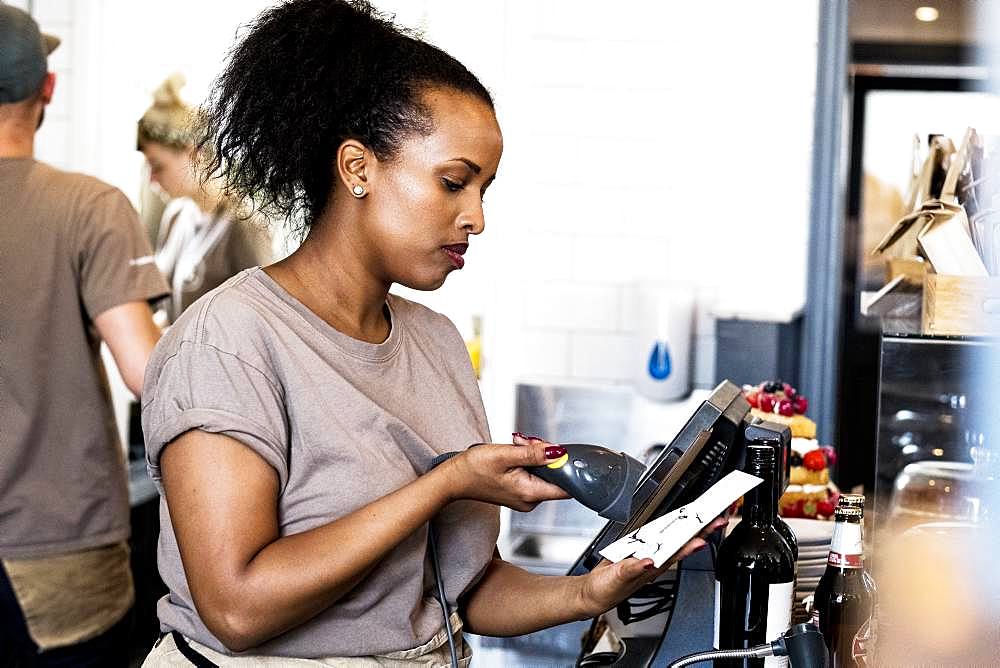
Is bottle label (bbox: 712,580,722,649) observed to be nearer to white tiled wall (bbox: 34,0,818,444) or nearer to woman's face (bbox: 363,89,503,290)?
woman's face (bbox: 363,89,503,290)

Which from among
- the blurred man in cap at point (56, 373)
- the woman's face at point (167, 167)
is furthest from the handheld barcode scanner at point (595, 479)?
the woman's face at point (167, 167)

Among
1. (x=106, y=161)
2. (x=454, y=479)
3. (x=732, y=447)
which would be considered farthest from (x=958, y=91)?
(x=454, y=479)

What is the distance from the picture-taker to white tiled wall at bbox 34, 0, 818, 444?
11.7ft

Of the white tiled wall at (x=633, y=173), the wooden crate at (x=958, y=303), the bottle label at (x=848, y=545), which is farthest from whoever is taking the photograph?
the white tiled wall at (x=633, y=173)

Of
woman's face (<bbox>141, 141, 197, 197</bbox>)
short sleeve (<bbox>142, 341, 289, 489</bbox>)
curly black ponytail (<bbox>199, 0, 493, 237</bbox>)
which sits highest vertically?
woman's face (<bbox>141, 141, 197, 197</bbox>)

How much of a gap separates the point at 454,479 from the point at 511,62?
2.55m

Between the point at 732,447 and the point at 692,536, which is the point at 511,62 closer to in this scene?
the point at 732,447

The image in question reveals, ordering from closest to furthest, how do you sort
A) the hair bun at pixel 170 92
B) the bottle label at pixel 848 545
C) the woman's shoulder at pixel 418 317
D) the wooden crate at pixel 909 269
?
the bottle label at pixel 848 545
the woman's shoulder at pixel 418 317
the wooden crate at pixel 909 269
the hair bun at pixel 170 92

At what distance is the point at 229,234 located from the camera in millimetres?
4145

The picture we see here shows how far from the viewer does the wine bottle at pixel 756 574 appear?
1.34 metres

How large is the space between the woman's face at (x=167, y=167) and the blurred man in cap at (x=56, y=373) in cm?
192

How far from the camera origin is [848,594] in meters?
1.33

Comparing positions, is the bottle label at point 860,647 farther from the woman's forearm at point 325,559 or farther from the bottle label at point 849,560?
the woman's forearm at point 325,559

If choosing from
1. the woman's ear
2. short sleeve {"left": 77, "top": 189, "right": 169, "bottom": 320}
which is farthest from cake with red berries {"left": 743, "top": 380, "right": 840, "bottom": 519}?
short sleeve {"left": 77, "top": 189, "right": 169, "bottom": 320}
